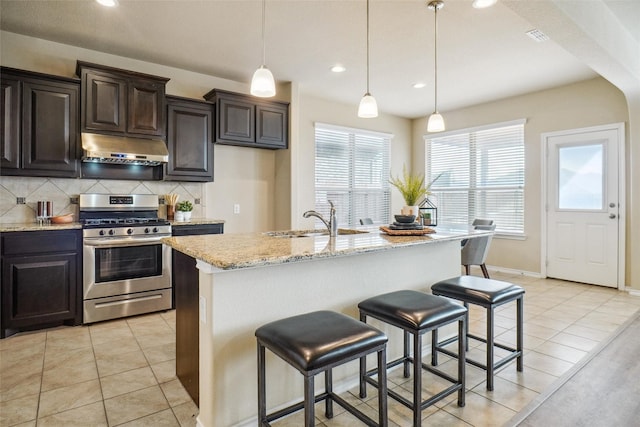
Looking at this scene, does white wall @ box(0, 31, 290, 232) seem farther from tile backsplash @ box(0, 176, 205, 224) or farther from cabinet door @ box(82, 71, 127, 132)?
tile backsplash @ box(0, 176, 205, 224)

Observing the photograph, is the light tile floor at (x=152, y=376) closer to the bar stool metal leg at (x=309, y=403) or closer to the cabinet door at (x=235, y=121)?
the bar stool metal leg at (x=309, y=403)

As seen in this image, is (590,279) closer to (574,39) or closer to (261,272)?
(574,39)

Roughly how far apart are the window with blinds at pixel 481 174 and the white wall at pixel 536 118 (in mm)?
128

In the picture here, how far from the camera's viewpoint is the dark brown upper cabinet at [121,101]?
3.49 meters

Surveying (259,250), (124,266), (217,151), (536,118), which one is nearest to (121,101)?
(217,151)

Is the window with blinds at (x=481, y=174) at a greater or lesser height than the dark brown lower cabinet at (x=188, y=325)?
greater

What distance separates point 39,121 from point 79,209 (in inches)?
→ 35.4

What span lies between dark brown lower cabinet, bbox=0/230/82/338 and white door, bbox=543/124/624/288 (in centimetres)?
593

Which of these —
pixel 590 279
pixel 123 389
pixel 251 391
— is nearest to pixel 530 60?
pixel 590 279

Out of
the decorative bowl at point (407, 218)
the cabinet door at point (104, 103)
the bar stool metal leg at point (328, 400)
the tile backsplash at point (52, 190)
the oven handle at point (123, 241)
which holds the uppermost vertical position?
the cabinet door at point (104, 103)

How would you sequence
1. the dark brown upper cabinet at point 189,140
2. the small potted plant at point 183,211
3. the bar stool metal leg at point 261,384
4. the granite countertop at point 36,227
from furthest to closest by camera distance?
the small potted plant at point 183,211 < the dark brown upper cabinet at point 189,140 < the granite countertop at point 36,227 < the bar stool metal leg at point 261,384

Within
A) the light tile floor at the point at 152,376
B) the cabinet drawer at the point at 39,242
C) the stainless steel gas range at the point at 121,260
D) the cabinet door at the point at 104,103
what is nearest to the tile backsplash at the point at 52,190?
the stainless steel gas range at the point at 121,260

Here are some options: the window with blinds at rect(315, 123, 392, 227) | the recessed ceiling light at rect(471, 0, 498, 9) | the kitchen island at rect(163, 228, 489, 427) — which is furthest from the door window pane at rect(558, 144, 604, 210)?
the kitchen island at rect(163, 228, 489, 427)

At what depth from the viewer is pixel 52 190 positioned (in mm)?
3615
